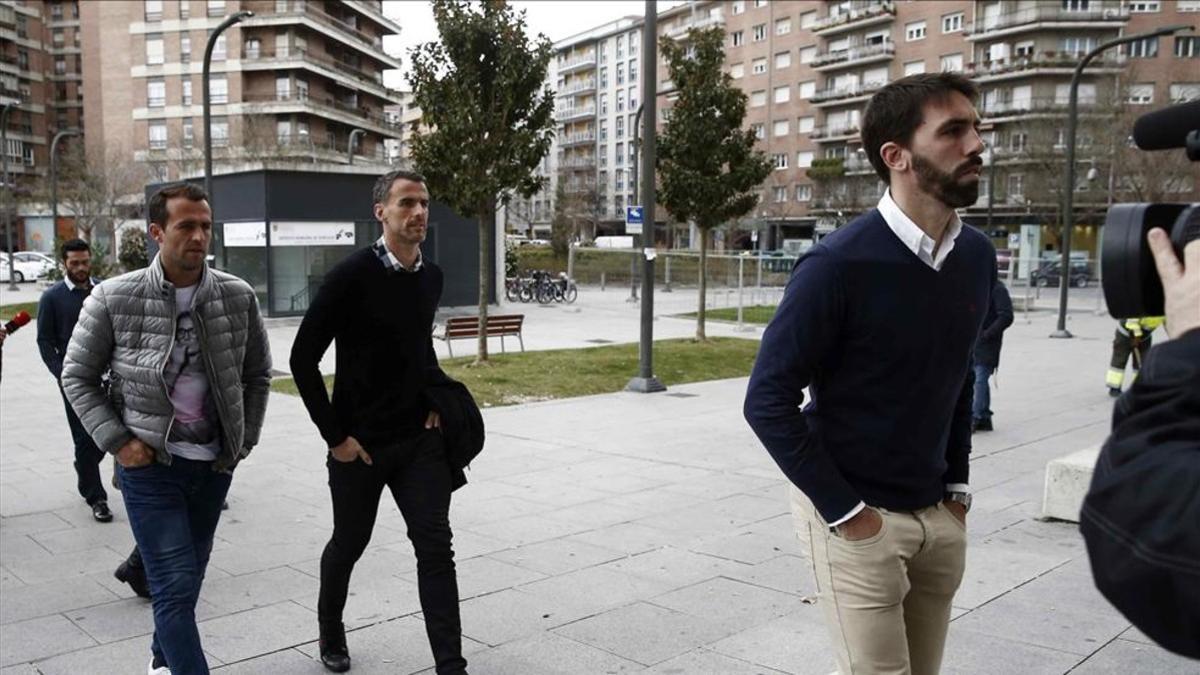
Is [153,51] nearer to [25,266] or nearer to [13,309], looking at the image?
[25,266]

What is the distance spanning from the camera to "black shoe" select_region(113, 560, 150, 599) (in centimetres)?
469

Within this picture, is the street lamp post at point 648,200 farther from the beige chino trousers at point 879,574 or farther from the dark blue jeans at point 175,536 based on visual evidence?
the beige chino trousers at point 879,574

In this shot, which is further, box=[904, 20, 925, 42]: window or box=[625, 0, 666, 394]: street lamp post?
box=[904, 20, 925, 42]: window

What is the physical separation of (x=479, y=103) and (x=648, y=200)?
12.1 feet

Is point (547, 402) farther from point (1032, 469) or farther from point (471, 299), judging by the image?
point (471, 299)

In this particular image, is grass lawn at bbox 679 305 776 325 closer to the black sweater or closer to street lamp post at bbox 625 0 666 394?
street lamp post at bbox 625 0 666 394

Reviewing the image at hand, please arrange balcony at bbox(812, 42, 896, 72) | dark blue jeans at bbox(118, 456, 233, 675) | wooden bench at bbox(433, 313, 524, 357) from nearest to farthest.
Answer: dark blue jeans at bbox(118, 456, 233, 675) → wooden bench at bbox(433, 313, 524, 357) → balcony at bbox(812, 42, 896, 72)

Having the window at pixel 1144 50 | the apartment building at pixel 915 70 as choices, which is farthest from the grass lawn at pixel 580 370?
the window at pixel 1144 50

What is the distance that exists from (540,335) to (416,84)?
722 cm

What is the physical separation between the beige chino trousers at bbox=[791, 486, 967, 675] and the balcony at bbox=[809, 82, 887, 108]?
68875 millimetres

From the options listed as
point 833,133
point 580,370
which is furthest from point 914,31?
point 580,370

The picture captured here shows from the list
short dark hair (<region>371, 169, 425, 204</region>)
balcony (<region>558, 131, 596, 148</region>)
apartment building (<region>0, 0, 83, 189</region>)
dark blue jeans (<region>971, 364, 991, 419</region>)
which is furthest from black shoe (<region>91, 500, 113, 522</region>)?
balcony (<region>558, 131, 596, 148</region>)

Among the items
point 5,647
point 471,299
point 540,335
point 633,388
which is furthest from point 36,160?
point 5,647

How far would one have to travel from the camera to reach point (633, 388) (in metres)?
12.7
